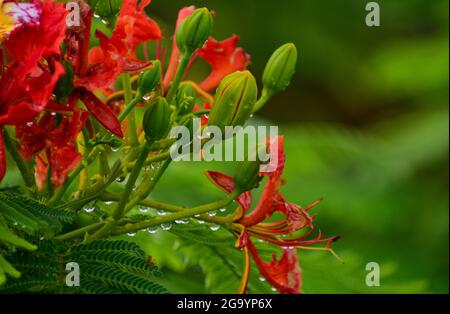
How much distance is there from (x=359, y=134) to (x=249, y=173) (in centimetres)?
260

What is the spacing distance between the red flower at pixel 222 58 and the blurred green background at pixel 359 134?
14.6 inches

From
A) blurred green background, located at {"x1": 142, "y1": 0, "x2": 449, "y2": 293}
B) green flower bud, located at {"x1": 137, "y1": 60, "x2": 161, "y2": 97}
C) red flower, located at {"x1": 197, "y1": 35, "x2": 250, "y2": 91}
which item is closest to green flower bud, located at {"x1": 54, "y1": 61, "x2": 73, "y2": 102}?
green flower bud, located at {"x1": 137, "y1": 60, "x2": 161, "y2": 97}

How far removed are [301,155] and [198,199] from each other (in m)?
0.85

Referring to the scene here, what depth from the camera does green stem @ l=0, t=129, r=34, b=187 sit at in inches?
43.3

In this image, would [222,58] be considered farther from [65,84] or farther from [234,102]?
[65,84]

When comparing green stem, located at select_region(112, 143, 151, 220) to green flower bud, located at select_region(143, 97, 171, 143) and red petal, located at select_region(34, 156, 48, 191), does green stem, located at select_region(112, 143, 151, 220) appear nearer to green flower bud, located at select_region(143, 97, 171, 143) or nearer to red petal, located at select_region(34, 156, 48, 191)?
green flower bud, located at select_region(143, 97, 171, 143)

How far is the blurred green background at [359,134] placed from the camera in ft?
8.14

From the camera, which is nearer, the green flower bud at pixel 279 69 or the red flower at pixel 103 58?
the red flower at pixel 103 58

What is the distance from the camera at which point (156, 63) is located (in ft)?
3.88

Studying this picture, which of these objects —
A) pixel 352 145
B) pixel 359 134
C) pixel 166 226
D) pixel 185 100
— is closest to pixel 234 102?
pixel 185 100

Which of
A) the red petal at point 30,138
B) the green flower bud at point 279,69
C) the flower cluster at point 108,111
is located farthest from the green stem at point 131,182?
the green flower bud at point 279,69

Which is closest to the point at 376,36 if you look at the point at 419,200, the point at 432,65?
the point at 432,65

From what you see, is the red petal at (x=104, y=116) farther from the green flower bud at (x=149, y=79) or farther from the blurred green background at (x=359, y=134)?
the blurred green background at (x=359, y=134)

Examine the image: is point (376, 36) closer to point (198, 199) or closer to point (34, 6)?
point (198, 199)
